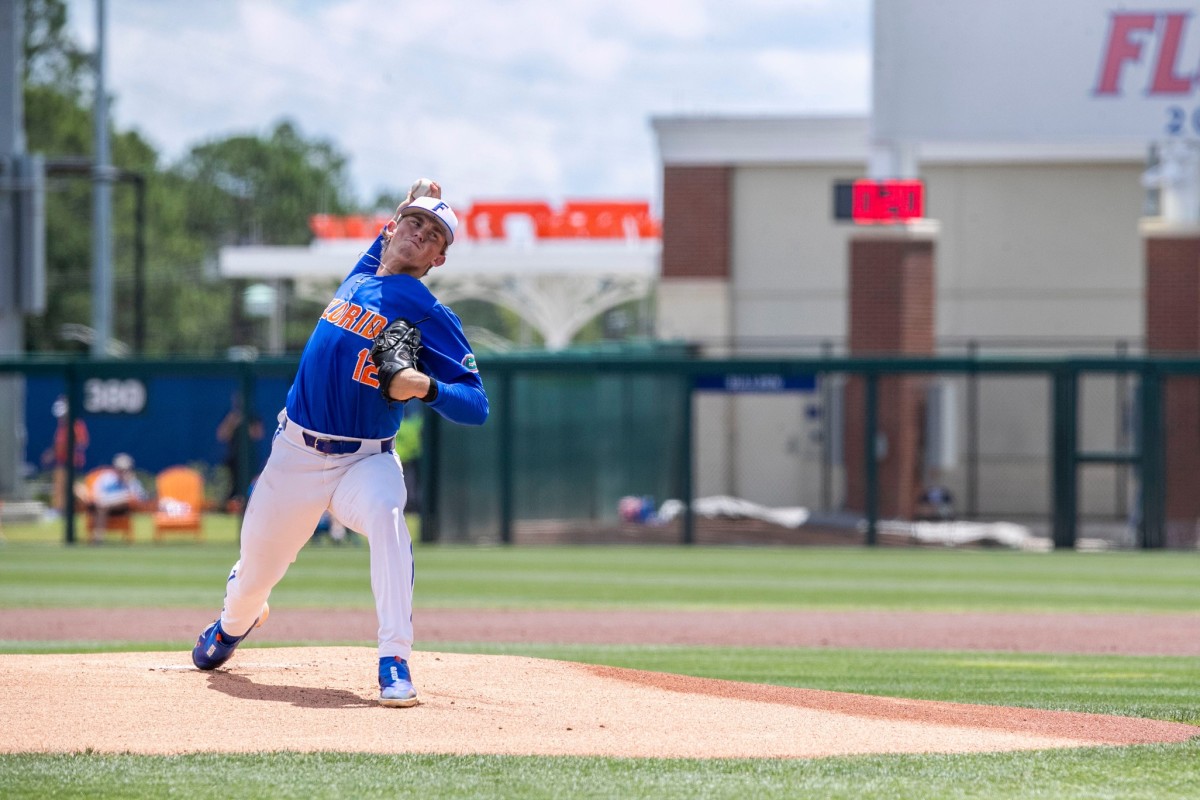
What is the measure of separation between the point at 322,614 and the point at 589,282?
29.1 meters

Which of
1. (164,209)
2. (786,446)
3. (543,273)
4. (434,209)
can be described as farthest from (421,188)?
(164,209)

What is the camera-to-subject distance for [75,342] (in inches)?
2173

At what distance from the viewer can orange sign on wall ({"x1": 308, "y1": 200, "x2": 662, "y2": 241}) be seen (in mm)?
42312

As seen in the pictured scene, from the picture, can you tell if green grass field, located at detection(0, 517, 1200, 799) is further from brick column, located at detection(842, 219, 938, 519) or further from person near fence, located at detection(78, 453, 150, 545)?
brick column, located at detection(842, 219, 938, 519)

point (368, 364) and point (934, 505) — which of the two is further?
point (934, 505)

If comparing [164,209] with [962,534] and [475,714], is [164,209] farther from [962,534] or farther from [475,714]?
[475,714]

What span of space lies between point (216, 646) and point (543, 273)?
110ft

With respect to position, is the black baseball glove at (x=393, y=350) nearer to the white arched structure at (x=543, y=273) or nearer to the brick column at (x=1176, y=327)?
the brick column at (x=1176, y=327)

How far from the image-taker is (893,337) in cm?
2322

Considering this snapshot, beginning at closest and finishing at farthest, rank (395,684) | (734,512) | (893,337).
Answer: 1. (395,684)
2. (893,337)
3. (734,512)

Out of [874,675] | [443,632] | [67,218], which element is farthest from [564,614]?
[67,218]

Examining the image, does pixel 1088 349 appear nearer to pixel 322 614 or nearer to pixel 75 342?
pixel 322 614

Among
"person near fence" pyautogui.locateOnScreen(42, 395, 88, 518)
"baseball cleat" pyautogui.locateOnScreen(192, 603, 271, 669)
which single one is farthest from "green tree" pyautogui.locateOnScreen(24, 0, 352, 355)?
"baseball cleat" pyautogui.locateOnScreen(192, 603, 271, 669)

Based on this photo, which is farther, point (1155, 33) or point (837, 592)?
point (1155, 33)
